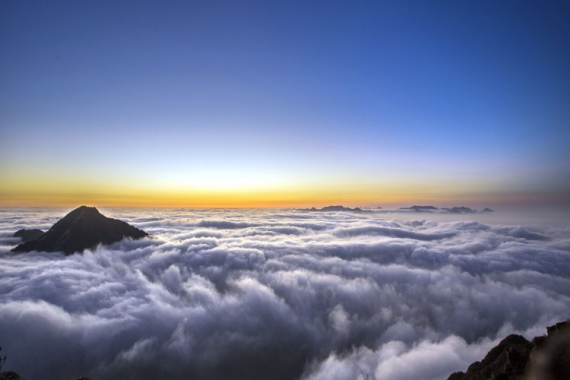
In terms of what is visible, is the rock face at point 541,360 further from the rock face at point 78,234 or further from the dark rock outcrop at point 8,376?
the rock face at point 78,234

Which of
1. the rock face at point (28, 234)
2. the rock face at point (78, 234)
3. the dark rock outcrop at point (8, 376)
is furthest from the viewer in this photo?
the rock face at point (28, 234)

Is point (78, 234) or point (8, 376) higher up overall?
point (8, 376)

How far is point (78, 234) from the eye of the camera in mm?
77125

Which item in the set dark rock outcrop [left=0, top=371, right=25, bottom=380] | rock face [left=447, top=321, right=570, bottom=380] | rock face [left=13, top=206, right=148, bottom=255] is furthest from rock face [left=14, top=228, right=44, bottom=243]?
rock face [left=447, top=321, right=570, bottom=380]

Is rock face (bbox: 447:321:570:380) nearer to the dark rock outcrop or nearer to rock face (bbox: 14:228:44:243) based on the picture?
the dark rock outcrop

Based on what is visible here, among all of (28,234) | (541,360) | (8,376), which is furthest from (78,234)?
(541,360)

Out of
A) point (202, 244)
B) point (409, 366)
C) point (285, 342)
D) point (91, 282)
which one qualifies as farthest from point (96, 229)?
point (409, 366)

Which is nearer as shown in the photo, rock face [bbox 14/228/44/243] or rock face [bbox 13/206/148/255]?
rock face [bbox 13/206/148/255]

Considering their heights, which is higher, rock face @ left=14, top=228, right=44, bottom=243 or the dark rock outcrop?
the dark rock outcrop

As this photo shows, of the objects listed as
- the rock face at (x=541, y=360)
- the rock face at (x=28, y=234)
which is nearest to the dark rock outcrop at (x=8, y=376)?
the rock face at (x=541, y=360)

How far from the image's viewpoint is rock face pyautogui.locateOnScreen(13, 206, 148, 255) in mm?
75000

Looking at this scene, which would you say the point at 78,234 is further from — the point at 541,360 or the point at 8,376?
the point at 541,360

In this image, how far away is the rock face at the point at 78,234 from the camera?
7500 centimetres

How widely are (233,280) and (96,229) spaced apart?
4773cm
